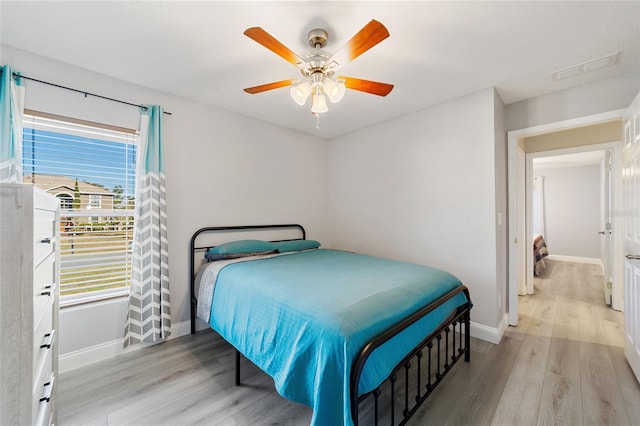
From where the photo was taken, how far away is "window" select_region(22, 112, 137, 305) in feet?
6.95

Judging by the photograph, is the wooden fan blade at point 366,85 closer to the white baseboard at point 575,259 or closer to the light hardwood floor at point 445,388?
the light hardwood floor at point 445,388

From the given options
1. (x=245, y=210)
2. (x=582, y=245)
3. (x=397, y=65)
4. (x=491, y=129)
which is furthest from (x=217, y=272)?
(x=582, y=245)

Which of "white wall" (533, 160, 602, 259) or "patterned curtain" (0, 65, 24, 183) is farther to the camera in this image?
"white wall" (533, 160, 602, 259)

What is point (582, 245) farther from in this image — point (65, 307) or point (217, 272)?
point (65, 307)

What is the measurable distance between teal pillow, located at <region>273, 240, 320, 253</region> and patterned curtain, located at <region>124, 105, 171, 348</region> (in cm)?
123

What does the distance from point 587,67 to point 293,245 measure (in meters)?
3.35

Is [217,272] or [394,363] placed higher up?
[217,272]

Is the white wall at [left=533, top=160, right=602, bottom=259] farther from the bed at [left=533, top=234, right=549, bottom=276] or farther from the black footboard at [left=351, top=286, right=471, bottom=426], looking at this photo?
the black footboard at [left=351, top=286, right=471, bottom=426]

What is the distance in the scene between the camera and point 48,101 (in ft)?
6.95

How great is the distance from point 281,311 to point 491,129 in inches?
104

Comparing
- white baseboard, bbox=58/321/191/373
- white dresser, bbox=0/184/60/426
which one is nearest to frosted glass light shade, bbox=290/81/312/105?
white dresser, bbox=0/184/60/426

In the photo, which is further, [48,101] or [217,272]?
[217,272]

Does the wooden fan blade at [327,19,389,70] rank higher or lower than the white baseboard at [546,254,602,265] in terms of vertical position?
higher

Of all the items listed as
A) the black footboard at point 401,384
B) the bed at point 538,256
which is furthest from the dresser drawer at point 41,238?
the bed at point 538,256
